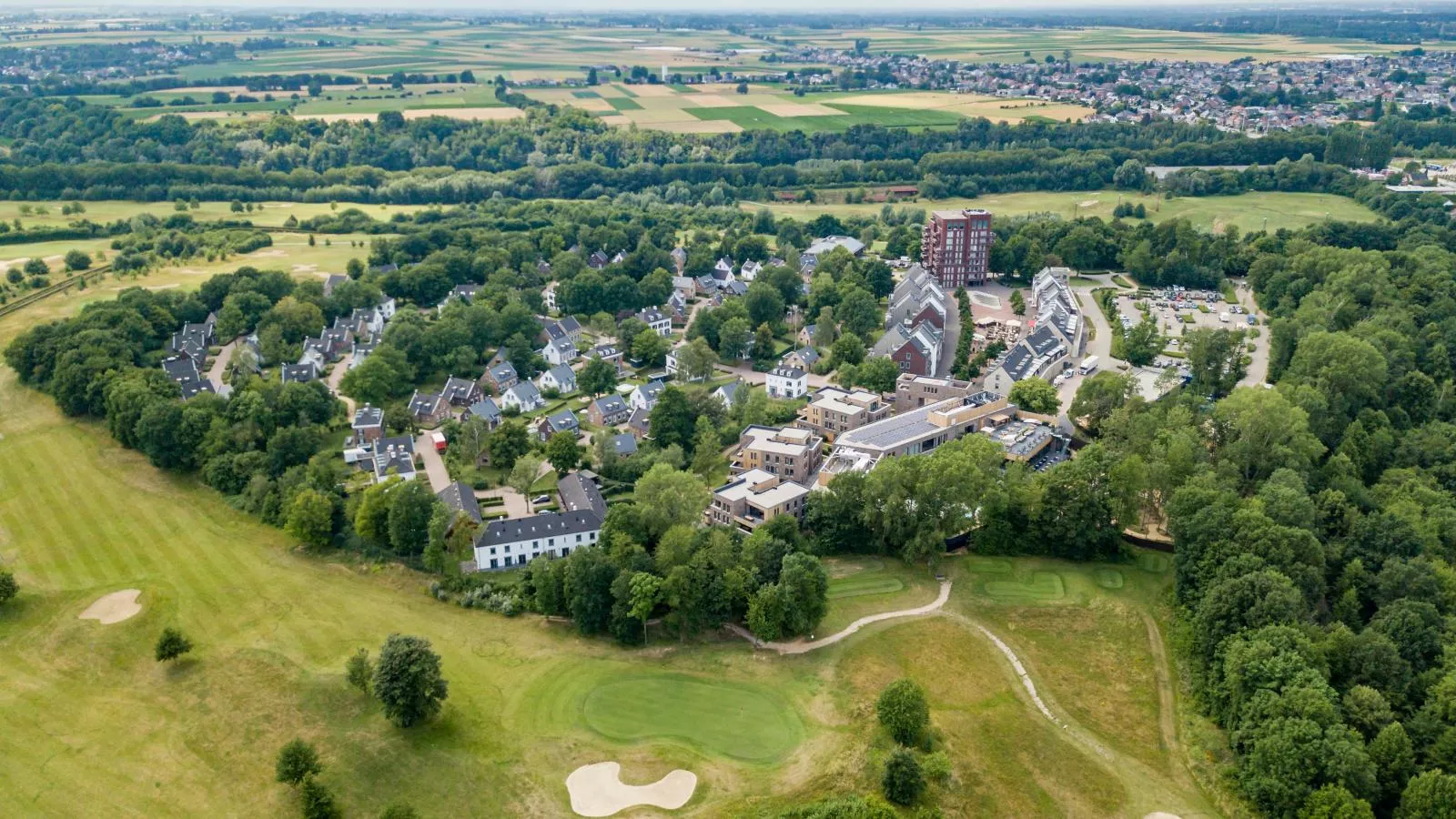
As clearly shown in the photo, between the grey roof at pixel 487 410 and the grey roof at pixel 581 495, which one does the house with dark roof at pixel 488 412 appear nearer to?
the grey roof at pixel 487 410

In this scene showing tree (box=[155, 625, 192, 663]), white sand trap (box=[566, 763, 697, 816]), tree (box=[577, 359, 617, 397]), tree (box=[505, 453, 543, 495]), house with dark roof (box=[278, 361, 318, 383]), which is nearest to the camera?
white sand trap (box=[566, 763, 697, 816])

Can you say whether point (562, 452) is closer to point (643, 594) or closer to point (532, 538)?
point (532, 538)

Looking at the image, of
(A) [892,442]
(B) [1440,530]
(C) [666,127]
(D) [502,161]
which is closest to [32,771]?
(A) [892,442]

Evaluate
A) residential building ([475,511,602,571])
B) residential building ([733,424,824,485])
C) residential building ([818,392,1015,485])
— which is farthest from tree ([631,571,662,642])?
residential building ([733,424,824,485])

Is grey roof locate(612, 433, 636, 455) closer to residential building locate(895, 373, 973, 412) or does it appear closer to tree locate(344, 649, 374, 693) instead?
residential building locate(895, 373, 973, 412)

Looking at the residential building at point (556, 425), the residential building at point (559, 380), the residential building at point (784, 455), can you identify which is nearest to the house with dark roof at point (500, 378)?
the residential building at point (559, 380)

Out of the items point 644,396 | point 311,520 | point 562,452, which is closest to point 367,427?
point 311,520
